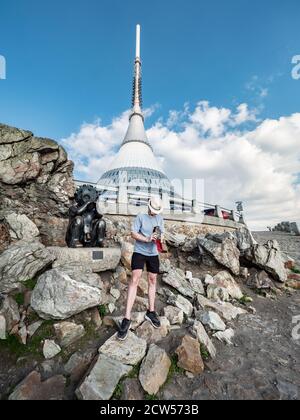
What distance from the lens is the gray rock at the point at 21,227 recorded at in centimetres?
631

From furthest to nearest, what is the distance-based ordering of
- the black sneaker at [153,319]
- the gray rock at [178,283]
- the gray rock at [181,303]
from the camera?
1. the gray rock at [178,283]
2. the gray rock at [181,303]
3. the black sneaker at [153,319]

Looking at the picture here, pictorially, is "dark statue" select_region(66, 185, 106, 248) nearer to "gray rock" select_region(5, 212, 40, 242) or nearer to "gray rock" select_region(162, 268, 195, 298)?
"gray rock" select_region(5, 212, 40, 242)

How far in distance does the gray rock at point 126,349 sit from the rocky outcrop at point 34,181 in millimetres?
5023

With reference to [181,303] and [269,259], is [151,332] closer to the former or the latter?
[181,303]

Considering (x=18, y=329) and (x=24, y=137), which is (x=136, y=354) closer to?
(x=18, y=329)

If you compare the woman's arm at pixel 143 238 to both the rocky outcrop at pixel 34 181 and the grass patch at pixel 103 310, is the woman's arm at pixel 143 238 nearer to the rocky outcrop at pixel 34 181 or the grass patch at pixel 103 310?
the grass patch at pixel 103 310

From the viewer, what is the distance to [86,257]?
16.1ft

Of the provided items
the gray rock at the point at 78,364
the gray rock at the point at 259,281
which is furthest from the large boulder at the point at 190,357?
the gray rock at the point at 259,281

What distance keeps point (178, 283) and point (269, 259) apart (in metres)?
3.43

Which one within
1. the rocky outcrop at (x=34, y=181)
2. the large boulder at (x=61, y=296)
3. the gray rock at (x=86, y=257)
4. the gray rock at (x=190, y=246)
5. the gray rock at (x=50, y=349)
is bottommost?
the gray rock at (x=50, y=349)

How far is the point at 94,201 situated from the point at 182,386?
167 inches

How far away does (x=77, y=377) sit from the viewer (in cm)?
276

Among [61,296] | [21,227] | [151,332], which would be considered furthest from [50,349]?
[21,227]

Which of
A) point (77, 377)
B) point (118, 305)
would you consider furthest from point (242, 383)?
point (118, 305)
